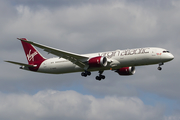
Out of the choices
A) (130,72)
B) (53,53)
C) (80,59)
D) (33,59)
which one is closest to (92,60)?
(80,59)

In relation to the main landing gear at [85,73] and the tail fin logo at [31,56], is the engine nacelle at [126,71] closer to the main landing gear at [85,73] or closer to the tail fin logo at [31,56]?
the main landing gear at [85,73]

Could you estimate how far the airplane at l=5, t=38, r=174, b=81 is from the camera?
59281 millimetres

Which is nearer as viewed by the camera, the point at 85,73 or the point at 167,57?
the point at 167,57

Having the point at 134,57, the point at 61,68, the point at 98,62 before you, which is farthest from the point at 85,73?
the point at 134,57

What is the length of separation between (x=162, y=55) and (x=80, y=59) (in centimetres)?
1525

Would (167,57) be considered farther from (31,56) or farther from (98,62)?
(31,56)

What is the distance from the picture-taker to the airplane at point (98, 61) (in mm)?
59281

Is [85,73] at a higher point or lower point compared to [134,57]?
lower

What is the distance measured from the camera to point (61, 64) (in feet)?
218

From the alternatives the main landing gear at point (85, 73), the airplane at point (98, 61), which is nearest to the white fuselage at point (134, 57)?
the airplane at point (98, 61)

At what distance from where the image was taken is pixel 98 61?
60844 mm

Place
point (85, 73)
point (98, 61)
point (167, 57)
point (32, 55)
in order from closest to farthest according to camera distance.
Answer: point (167, 57)
point (98, 61)
point (85, 73)
point (32, 55)

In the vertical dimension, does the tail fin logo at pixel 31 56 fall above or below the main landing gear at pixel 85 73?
above

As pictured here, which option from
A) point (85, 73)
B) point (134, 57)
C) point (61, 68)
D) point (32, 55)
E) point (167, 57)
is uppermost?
point (32, 55)
